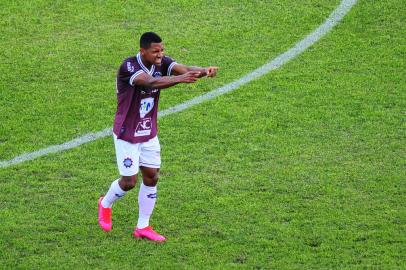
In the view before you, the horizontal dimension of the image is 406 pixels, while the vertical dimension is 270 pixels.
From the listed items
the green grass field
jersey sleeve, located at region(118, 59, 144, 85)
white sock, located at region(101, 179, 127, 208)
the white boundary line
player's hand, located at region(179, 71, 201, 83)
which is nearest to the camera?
player's hand, located at region(179, 71, 201, 83)

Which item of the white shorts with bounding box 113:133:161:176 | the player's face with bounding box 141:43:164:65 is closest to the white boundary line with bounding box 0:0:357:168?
the white shorts with bounding box 113:133:161:176

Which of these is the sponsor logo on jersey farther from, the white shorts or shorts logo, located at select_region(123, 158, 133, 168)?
shorts logo, located at select_region(123, 158, 133, 168)

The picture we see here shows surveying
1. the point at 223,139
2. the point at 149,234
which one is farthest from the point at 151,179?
the point at 223,139

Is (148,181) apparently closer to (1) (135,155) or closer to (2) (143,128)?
(1) (135,155)

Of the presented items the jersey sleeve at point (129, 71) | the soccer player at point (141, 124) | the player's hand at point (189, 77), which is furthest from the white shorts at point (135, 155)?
the player's hand at point (189, 77)

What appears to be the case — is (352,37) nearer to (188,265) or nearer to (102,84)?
(102,84)

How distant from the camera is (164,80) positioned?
8.59 metres

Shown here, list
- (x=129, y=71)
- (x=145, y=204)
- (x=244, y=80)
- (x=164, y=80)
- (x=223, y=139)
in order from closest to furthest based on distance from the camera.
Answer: (x=164, y=80), (x=129, y=71), (x=145, y=204), (x=223, y=139), (x=244, y=80)

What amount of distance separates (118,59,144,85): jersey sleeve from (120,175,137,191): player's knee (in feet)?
2.91

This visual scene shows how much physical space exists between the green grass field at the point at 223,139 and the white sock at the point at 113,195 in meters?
0.25

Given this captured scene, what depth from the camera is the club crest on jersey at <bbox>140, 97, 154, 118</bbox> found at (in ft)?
29.5

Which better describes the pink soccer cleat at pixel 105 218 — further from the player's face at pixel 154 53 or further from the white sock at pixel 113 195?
the player's face at pixel 154 53

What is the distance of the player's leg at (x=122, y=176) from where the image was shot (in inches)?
355

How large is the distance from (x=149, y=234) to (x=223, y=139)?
2617 mm
